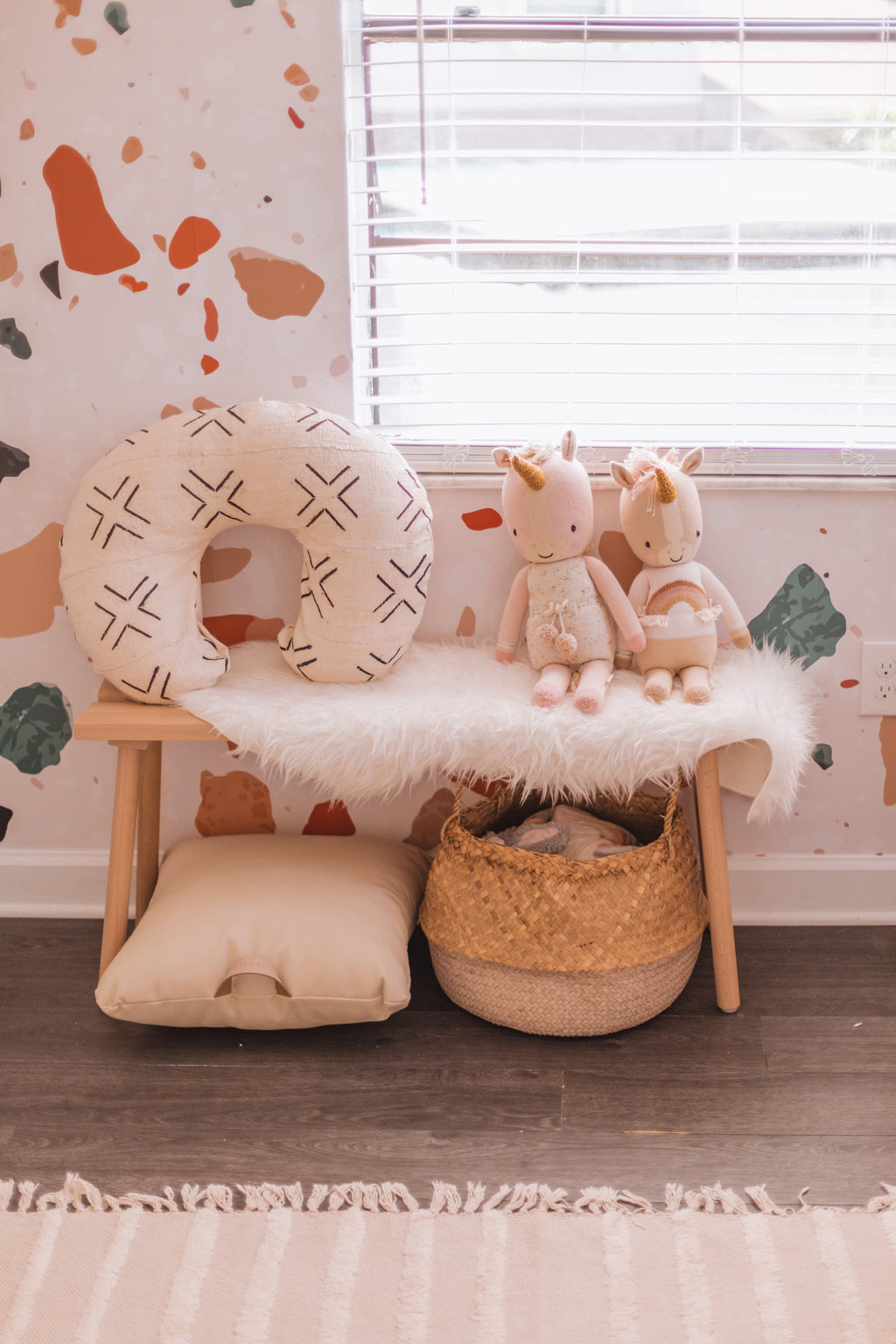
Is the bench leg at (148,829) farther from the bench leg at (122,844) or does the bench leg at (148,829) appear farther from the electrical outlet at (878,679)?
the electrical outlet at (878,679)

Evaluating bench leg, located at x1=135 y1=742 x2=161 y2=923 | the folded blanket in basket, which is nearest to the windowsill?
the folded blanket in basket

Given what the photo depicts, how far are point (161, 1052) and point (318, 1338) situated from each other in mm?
533

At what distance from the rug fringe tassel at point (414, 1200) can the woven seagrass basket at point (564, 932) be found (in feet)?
0.91

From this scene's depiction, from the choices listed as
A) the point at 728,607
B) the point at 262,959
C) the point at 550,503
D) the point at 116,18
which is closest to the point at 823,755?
the point at 728,607

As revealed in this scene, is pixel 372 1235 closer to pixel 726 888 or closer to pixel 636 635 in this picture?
pixel 726 888

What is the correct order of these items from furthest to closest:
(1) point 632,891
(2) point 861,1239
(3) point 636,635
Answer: (3) point 636,635 → (1) point 632,891 → (2) point 861,1239

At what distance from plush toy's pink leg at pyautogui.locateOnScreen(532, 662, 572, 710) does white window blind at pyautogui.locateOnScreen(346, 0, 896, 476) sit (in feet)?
1.19

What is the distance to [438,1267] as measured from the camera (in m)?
1.09

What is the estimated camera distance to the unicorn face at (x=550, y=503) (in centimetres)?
148

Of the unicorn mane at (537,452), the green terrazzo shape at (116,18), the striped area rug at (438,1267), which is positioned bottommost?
the striped area rug at (438,1267)

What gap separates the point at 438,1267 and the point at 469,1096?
270 millimetres

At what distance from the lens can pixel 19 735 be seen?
1770mm

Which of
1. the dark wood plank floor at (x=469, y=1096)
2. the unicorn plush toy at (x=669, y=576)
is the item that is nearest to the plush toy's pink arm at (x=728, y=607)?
the unicorn plush toy at (x=669, y=576)

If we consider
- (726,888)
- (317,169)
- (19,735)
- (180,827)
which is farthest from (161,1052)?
(317,169)
